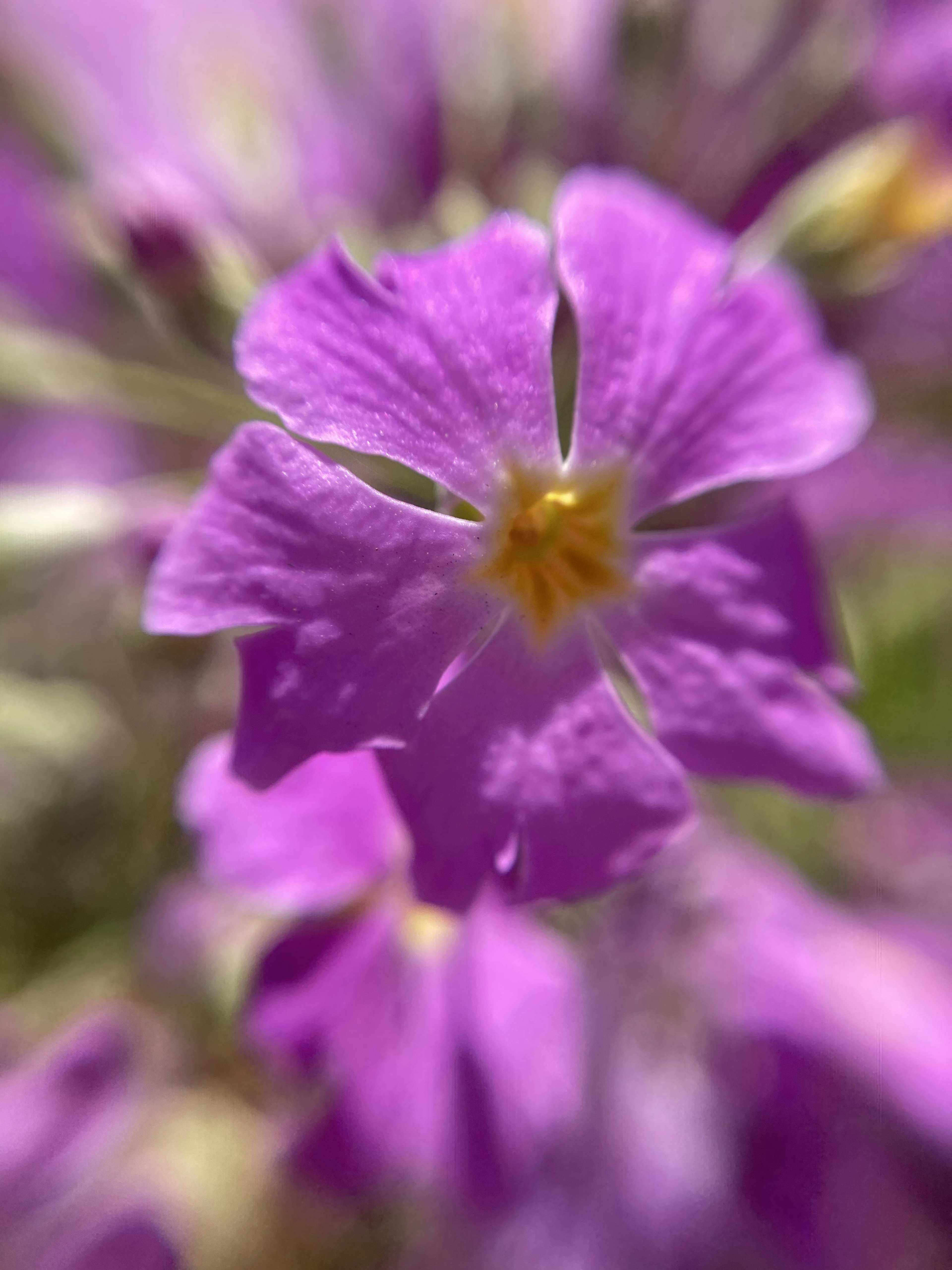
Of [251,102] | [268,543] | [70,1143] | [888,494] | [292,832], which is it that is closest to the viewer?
[268,543]

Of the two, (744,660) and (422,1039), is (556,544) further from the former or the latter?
(422,1039)

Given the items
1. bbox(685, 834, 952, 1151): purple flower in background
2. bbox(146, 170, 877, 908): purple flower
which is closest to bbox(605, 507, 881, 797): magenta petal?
bbox(146, 170, 877, 908): purple flower

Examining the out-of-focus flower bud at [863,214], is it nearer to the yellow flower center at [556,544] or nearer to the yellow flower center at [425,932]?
the yellow flower center at [556,544]

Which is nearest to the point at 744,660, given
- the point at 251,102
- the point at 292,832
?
the point at 292,832

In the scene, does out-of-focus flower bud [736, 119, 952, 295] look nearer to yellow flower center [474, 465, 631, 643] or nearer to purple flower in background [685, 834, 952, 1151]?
yellow flower center [474, 465, 631, 643]

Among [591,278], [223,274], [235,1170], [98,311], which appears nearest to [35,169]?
[98,311]
